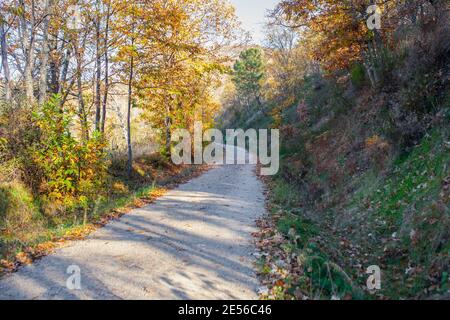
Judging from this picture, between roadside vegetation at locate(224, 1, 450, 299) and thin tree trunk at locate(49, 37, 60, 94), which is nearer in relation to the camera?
roadside vegetation at locate(224, 1, 450, 299)

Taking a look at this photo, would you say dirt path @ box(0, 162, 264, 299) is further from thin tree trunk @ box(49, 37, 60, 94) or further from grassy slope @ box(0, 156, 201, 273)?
thin tree trunk @ box(49, 37, 60, 94)

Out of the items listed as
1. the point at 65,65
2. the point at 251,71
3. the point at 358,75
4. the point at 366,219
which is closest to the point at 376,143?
the point at 366,219

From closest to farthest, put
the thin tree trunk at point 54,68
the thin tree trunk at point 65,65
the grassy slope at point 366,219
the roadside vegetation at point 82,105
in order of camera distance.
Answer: the grassy slope at point 366,219, the roadside vegetation at point 82,105, the thin tree trunk at point 54,68, the thin tree trunk at point 65,65

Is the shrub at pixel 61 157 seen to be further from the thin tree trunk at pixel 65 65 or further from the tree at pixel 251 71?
the tree at pixel 251 71

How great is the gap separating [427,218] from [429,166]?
190 cm

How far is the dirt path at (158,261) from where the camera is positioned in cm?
513

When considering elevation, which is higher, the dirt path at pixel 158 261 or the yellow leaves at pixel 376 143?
the yellow leaves at pixel 376 143

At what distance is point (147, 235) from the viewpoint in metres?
7.74

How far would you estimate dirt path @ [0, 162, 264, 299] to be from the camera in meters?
5.13

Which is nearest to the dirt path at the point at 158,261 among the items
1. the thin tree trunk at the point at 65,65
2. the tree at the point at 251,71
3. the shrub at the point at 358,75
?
the thin tree trunk at the point at 65,65

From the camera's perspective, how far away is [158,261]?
20.5 feet

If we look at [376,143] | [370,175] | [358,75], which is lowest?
[370,175]

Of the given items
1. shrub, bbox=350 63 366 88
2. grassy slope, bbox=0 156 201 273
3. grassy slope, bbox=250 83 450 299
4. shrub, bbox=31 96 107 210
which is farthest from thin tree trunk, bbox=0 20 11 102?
shrub, bbox=350 63 366 88

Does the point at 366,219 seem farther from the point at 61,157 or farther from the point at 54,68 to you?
the point at 54,68
